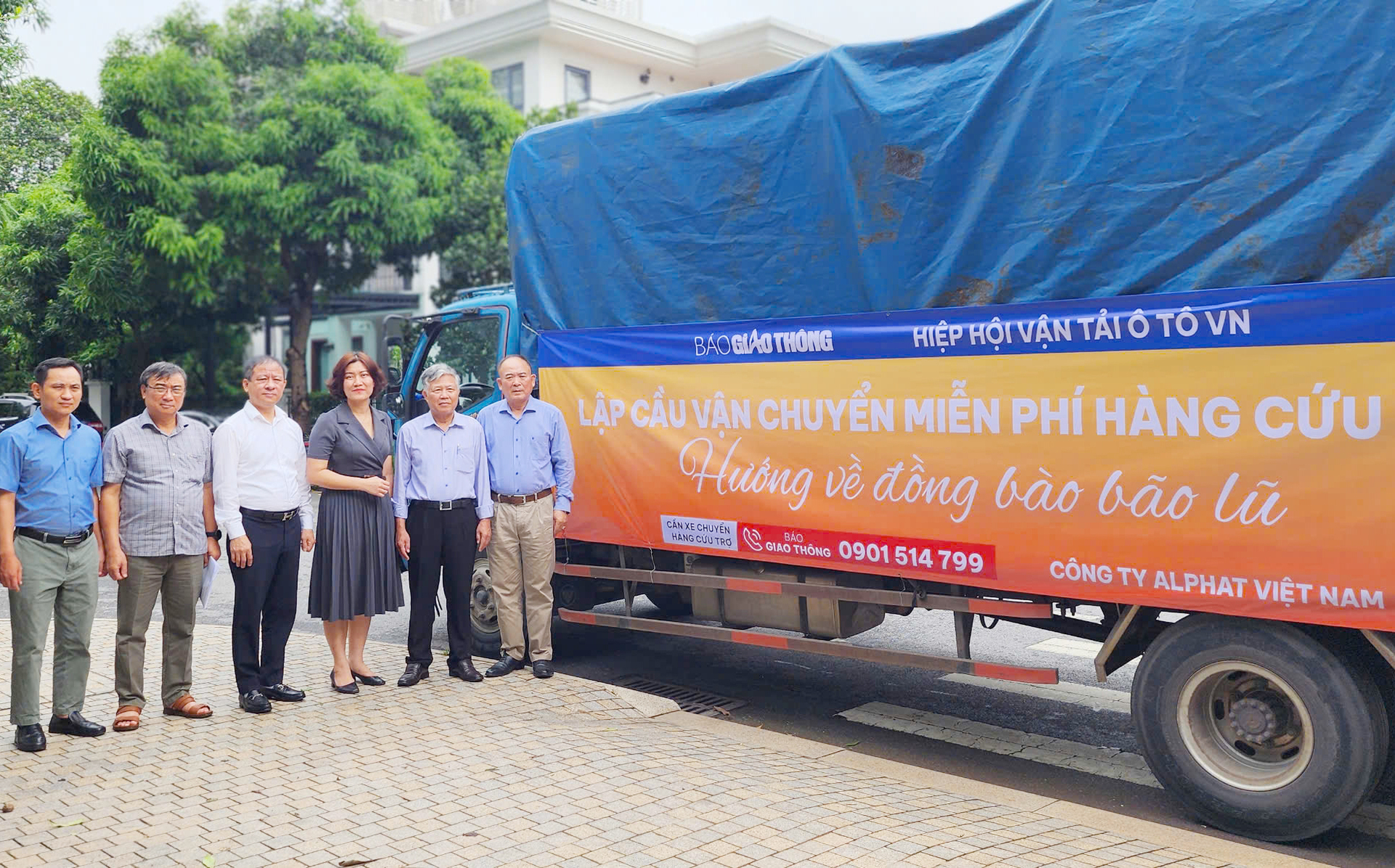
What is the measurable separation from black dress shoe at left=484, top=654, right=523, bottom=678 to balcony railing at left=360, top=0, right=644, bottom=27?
3340 cm

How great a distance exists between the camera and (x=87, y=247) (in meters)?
21.8

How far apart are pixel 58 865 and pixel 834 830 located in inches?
104

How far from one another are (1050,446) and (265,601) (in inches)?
159

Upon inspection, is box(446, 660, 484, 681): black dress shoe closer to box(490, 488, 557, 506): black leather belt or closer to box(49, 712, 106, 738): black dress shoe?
Result: box(490, 488, 557, 506): black leather belt

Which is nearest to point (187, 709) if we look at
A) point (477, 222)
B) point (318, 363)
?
point (477, 222)

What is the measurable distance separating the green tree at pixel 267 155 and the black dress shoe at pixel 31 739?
16.3m

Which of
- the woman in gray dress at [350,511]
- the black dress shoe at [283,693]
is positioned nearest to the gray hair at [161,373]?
the woman in gray dress at [350,511]

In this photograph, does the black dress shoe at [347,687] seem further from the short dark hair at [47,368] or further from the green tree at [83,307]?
the green tree at [83,307]

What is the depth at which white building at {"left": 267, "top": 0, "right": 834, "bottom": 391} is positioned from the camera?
32.9 metres

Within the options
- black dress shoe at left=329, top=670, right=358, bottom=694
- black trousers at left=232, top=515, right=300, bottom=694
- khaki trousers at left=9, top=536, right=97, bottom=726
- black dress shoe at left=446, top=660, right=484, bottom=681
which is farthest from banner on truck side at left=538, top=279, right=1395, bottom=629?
khaki trousers at left=9, top=536, right=97, bottom=726

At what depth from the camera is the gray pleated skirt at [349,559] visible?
20.0 ft

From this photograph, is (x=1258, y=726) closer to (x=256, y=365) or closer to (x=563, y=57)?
(x=256, y=365)

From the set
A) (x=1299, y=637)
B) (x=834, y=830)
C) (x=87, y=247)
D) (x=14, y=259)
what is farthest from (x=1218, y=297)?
(x=14, y=259)

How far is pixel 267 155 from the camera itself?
20.8 meters
